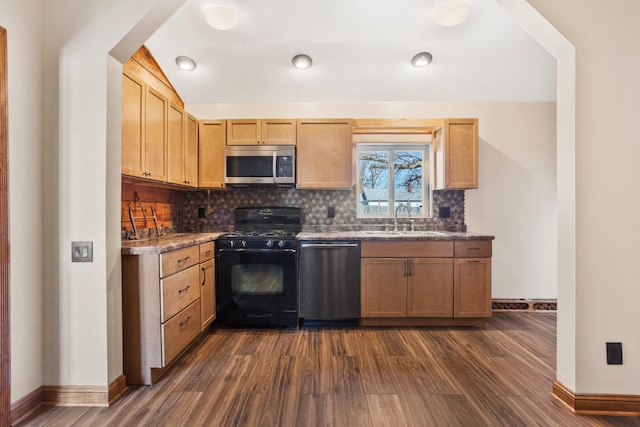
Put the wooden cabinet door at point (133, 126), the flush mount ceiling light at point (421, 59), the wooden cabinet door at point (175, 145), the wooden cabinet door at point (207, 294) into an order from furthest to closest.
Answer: the flush mount ceiling light at point (421, 59) < the wooden cabinet door at point (175, 145) < the wooden cabinet door at point (207, 294) < the wooden cabinet door at point (133, 126)

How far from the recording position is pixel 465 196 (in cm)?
357

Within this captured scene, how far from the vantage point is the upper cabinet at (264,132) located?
3.30 m

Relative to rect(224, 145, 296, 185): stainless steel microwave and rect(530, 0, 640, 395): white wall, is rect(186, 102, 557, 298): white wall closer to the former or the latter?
rect(224, 145, 296, 185): stainless steel microwave

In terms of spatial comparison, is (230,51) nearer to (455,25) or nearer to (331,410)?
(455,25)

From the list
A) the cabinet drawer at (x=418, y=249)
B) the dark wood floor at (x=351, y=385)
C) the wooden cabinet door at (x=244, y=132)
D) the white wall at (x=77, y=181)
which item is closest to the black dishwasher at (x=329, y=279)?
the dark wood floor at (x=351, y=385)

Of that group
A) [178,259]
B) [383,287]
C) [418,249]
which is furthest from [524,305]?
[178,259]

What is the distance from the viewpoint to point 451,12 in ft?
7.88

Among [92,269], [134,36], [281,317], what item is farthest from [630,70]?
[92,269]

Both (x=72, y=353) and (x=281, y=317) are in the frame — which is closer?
(x=72, y=353)

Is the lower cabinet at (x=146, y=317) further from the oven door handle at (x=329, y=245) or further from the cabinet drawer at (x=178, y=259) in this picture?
the oven door handle at (x=329, y=245)

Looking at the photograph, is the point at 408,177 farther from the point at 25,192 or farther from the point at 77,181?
the point at 25,192

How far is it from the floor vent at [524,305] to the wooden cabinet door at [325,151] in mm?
2204

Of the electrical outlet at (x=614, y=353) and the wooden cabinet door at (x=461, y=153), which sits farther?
the wooden cabinet door at (x=461, y=153)

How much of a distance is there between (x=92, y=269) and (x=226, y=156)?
5.97 ft
